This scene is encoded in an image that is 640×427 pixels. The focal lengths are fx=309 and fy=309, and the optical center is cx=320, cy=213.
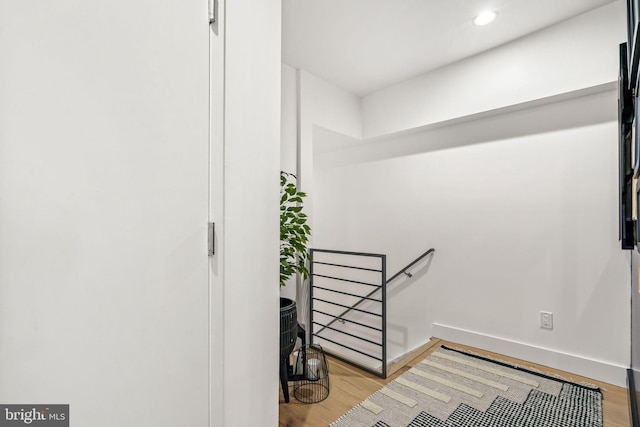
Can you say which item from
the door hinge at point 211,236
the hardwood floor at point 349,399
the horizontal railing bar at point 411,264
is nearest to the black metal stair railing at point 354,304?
the horizontal railing bar at point 411,264

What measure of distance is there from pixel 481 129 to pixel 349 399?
2.33 m

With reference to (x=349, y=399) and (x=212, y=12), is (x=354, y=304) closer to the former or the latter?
(x=349, y=399)

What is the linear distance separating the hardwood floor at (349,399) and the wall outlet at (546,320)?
29 centimetres

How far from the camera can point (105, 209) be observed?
687 millimetres

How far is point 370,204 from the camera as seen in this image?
3354 mm

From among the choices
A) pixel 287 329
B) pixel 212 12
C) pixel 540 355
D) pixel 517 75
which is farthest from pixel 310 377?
pixel 517 75

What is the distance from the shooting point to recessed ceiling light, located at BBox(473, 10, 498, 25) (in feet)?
6.47

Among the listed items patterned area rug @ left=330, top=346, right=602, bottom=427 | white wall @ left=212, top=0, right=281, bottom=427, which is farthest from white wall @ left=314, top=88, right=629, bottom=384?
white wall @ left=212, top=0, right=281, bottom=427

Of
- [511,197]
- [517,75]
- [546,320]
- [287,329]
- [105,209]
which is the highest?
[517,75]

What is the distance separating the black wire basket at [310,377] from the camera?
1.95m

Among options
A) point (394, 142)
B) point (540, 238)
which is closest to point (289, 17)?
point (394, 142)

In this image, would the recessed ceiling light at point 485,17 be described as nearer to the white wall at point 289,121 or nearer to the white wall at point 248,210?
the white wall at point 289,121

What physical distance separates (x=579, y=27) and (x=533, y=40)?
0.83 feet

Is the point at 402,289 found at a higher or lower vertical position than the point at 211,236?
lower
